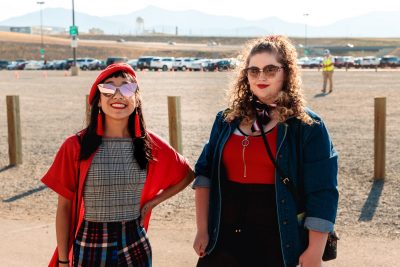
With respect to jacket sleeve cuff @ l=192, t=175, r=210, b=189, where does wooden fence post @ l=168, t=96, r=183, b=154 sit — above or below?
below

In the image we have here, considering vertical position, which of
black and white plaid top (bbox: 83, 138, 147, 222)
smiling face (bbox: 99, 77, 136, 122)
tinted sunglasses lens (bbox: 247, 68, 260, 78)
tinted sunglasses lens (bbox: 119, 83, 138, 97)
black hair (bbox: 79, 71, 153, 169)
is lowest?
black and white plaid top (bbox: 83, 138, 147, 222)

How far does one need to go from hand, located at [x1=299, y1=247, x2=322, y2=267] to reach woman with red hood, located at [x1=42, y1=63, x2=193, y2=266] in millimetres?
861

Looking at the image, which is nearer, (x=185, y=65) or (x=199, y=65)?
(x=199, y=65)

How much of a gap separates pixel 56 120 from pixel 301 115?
13.8 meters

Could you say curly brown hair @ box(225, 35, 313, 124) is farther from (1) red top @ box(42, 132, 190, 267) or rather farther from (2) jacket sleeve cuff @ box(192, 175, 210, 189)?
(1) red top @ box(42, 132, 190, 267)

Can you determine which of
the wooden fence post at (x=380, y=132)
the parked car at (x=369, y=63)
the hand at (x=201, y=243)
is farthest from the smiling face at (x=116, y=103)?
the parked car at (x=369, y=63)

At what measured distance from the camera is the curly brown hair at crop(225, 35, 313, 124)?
126 inches

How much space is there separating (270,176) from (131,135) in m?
0.85

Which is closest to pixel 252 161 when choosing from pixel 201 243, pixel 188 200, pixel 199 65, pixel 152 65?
pixel 201 243

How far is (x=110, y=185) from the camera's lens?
3402mm

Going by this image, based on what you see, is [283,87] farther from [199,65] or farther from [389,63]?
[389,63]

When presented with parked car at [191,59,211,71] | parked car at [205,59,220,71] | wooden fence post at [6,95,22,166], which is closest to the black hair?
wooden fence post at [6,95,22,166]

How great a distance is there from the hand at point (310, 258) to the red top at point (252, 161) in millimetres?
376

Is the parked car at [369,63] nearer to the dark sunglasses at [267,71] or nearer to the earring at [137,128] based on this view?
the earring at [137,128]
